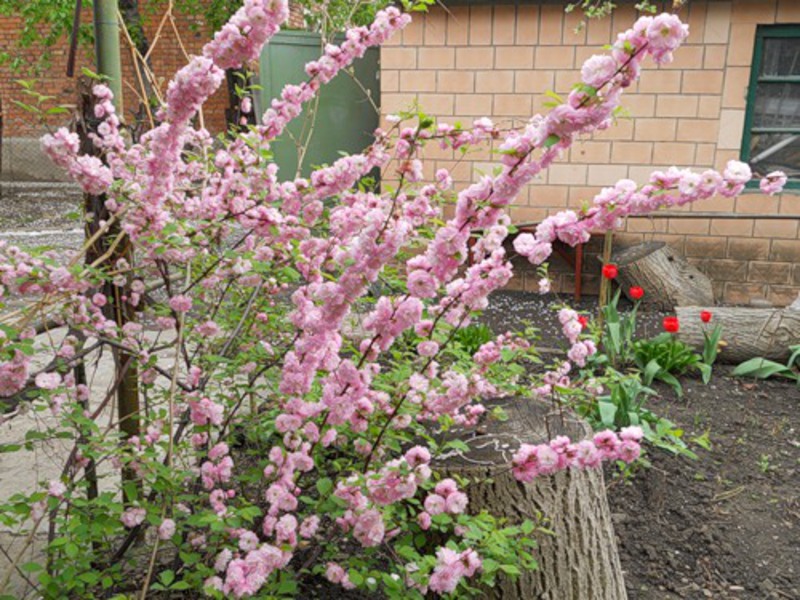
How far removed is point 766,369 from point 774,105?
286cm

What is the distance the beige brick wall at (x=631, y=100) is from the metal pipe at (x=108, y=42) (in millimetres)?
4124

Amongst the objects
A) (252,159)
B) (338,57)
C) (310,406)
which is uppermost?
(338,57)

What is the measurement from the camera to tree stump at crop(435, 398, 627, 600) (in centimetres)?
209

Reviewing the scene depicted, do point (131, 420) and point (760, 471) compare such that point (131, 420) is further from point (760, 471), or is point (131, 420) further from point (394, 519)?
point (760, 471)

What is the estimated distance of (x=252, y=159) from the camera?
2174 mm

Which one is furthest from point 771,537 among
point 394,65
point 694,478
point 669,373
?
point 394,65

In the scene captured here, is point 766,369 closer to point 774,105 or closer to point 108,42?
point 774,105

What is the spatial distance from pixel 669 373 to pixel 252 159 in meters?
2.79

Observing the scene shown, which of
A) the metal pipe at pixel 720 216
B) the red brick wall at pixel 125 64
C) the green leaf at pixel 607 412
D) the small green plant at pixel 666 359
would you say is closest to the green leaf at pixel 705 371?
the small green plant at pixel 666 359

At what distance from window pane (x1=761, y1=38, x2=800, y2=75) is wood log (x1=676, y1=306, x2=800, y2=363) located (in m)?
2.47


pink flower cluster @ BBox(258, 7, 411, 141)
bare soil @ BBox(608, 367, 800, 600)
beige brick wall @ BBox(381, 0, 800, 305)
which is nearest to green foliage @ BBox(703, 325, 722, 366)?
bare soil @ BBox(608, 367, 800, 600)

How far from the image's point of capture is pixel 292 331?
242 cm

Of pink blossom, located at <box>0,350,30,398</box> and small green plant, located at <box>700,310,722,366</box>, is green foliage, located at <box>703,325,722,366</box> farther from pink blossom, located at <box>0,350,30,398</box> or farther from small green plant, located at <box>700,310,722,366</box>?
pink blossom, located at <box>0,350,30,398</box>

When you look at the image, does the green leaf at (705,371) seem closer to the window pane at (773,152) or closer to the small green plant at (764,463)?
the small green plant at (764,463)
